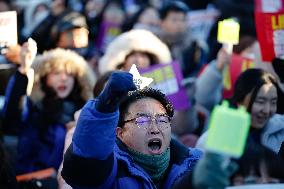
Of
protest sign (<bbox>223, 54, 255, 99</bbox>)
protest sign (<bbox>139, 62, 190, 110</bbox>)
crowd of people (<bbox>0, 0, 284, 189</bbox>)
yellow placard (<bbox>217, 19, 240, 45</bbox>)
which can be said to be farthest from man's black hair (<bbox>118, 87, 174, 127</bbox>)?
protest sign (<bbox>223, 54, 255, 99</bbox>)

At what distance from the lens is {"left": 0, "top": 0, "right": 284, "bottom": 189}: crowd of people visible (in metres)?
2.95

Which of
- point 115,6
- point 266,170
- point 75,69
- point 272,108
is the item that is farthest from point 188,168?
point 115,6

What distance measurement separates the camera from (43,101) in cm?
570

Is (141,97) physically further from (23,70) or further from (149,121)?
(23,70)

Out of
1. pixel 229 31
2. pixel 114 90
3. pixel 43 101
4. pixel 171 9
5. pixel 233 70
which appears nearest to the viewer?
pixel 114 90

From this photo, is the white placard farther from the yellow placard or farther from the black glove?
the black glove

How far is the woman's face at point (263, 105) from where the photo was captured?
487 cm

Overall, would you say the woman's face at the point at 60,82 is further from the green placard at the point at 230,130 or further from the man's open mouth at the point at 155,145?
the green placard at the point at 230,130

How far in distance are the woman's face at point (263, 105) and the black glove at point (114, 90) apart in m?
2.12

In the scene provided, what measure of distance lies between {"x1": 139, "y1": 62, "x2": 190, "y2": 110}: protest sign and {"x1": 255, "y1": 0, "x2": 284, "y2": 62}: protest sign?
3.24 ft

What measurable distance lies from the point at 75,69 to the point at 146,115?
101 inches

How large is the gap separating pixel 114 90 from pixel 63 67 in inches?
120

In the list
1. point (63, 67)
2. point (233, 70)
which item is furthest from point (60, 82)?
point (233, 70)

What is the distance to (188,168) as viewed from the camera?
3.44 meters
